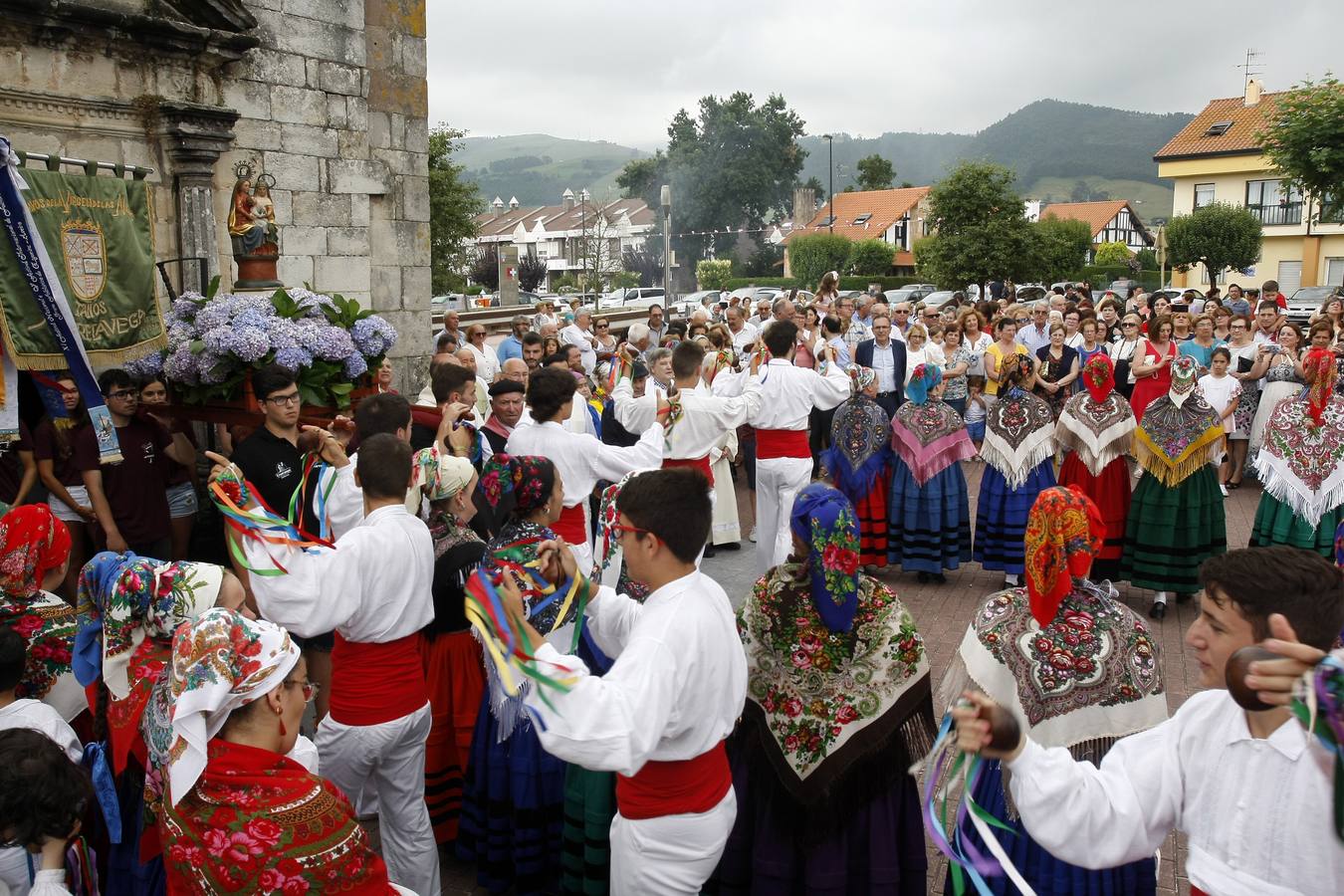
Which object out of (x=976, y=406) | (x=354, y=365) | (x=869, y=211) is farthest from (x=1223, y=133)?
(x=354, y=365)

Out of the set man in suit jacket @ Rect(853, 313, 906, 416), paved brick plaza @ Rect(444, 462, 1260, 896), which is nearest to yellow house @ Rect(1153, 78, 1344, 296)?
man in suit jacket @ Rect(853, 313, 906, 416)

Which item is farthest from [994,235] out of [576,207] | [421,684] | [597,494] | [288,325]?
[576,207]

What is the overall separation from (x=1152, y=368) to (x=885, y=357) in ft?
10.2

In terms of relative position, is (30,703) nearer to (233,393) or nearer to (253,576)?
(253,576)

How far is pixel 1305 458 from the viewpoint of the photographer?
734 centimetres

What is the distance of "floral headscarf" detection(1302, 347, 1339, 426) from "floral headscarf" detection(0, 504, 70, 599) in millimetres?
7670

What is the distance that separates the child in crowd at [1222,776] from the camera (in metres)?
2.15

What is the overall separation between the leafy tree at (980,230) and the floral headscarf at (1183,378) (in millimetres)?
21070

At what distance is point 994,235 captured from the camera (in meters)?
27.5

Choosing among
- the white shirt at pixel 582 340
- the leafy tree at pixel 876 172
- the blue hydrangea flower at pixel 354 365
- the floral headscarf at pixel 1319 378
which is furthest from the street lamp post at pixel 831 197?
the blue hydrangea flower at pixel 354 365

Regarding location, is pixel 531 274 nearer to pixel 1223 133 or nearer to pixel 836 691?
pixel 1223 133

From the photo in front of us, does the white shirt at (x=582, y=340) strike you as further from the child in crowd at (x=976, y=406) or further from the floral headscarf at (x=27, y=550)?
the floral headscarf at (x=27, y=550)

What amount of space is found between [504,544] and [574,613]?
31.8 inches

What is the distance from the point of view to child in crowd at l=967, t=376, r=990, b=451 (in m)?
12.7
